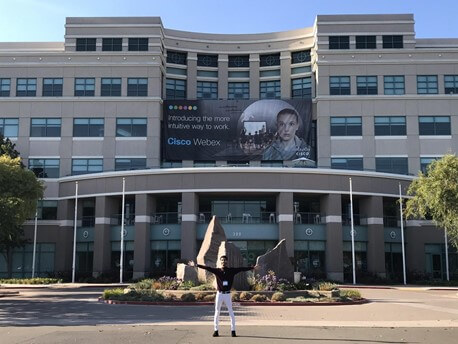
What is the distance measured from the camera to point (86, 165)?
55094 mm

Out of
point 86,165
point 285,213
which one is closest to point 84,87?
point 86,165

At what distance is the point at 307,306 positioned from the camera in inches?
869

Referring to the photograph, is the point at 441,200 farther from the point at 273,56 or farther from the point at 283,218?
the point at 273,56

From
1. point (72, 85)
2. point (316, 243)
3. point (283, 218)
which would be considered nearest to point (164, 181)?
point (283, 218)

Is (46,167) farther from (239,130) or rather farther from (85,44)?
(239,130)

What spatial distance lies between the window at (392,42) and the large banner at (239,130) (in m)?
11.2

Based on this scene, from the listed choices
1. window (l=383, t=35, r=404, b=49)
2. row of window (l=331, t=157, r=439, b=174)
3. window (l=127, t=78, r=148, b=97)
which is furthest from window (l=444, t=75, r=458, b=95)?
window (l=127, t=78, r=148, b=97)

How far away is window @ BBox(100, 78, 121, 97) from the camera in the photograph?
5703 centimetres

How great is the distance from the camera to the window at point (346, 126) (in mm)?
55281

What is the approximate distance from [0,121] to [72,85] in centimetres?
828

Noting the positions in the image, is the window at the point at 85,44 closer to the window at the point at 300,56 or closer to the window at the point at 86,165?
the window at the point at 86,165

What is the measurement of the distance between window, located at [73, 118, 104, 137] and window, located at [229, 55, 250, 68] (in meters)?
17.9

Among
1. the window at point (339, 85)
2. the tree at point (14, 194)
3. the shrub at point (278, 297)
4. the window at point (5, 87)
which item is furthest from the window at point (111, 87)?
the shrub at point (278, 297)

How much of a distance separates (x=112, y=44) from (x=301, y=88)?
853 inches
